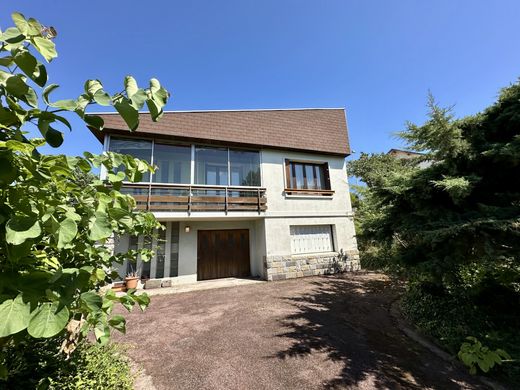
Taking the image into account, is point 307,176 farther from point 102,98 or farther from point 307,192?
point 102,98

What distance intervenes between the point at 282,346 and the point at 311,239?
674cm

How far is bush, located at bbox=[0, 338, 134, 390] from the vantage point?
224cm

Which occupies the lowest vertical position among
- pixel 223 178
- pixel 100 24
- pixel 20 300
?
pixel 20 300

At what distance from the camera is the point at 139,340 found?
13.9ft

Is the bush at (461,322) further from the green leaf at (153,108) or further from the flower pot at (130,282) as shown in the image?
Result: the flower pot at (130,282)

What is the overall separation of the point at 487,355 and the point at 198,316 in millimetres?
5205

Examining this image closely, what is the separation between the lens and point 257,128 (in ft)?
35.1

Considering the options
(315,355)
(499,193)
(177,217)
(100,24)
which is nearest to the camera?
(315,355)

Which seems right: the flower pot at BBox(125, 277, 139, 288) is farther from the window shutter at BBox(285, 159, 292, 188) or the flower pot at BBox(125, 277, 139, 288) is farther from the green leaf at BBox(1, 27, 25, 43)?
the green leaf at BBox(1, 27, 25, 43)

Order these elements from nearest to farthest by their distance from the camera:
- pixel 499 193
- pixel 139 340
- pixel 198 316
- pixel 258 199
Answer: pixel 499 193
pixel 139 340
pixel 198 316
pixel 258 199

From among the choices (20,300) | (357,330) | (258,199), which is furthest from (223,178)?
(20,300)

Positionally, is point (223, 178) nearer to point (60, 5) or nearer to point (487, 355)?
point (60, 5)

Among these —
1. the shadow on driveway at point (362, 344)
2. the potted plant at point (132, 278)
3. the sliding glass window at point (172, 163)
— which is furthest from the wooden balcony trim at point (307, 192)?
the potted plant at point (132, 278)

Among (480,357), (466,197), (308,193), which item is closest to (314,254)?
(308,193)
